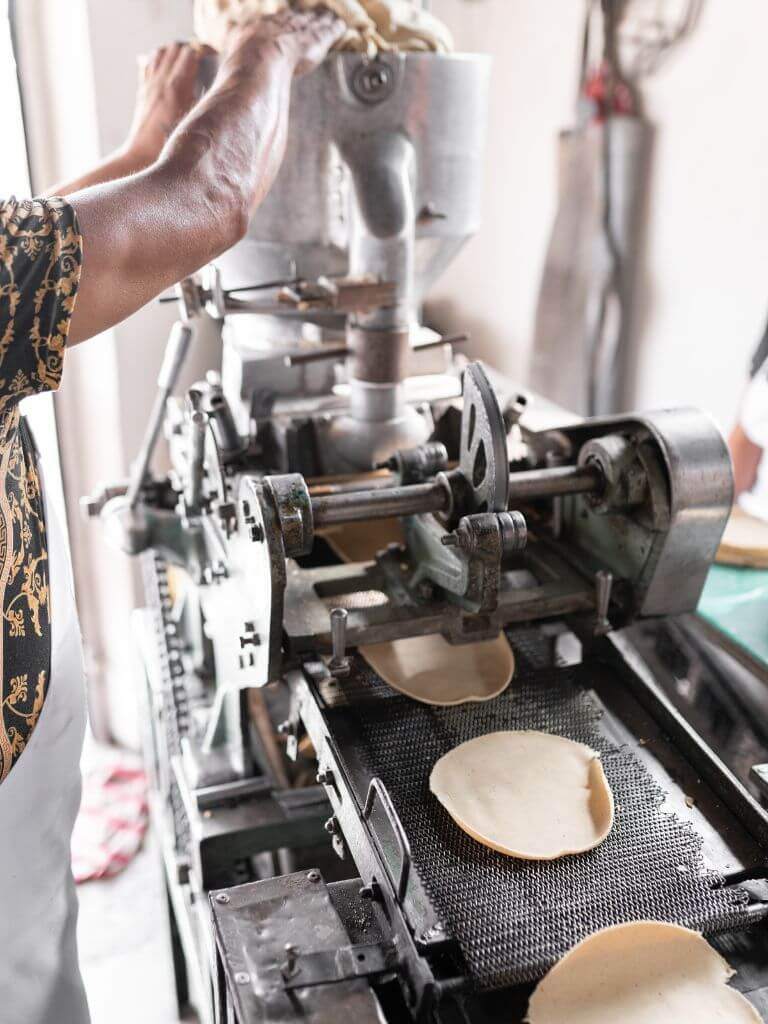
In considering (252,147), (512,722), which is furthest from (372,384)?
(512,722)

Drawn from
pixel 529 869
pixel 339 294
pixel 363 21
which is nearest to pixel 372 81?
pixel 363 21

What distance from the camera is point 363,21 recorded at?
1.36m

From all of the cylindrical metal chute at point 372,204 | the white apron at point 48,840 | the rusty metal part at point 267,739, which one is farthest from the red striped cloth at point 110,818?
the cylindrical metal chute at point 372,204

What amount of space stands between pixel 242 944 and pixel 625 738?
1.71 ft

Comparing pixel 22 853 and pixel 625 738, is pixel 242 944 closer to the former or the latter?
pixel 22 853

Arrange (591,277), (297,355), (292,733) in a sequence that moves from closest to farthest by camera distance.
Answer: (292,733) < (297,355) < (591,277)

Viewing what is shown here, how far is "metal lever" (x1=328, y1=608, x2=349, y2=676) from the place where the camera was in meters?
1.09

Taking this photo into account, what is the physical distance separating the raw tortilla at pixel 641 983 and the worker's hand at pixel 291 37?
42.6 inches

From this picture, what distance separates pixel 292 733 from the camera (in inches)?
47.5

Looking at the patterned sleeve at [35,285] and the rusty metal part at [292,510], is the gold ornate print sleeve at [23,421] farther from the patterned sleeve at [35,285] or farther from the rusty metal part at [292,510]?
the rusty metal part at [292,510]

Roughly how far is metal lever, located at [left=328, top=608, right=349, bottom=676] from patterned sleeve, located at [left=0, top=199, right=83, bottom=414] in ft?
1.37

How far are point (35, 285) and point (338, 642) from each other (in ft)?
1.70

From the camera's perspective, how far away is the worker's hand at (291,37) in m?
1.20

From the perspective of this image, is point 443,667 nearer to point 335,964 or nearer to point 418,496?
point 418,496
